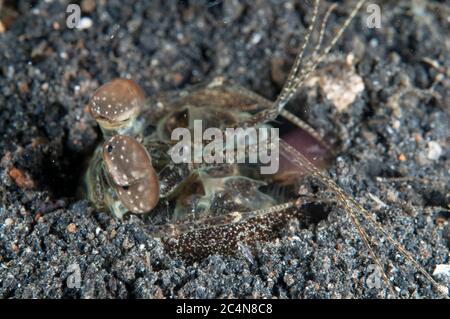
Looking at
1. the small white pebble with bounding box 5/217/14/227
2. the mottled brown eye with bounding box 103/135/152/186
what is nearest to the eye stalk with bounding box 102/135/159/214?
the mottled brown eye with bounding box 103/135/152/186

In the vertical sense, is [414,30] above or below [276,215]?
above

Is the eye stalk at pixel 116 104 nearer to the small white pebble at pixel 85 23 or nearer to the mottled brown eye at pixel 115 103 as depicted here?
the mottled brown eye at pixel 115 103

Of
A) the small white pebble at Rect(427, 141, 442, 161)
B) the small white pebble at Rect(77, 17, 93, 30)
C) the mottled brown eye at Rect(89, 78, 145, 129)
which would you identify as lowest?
the small white pebble at Rect(427, 141, 442, 161)

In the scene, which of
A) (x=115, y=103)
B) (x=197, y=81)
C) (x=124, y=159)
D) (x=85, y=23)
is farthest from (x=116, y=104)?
(x=85, y=23)

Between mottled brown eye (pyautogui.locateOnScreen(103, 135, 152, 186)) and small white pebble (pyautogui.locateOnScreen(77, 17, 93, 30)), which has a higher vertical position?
small white pebble (pyautogui.locateOnScreen(77, 17, 93, 30))

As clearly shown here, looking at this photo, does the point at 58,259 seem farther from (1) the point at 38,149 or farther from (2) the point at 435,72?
(2) the point at 435,72

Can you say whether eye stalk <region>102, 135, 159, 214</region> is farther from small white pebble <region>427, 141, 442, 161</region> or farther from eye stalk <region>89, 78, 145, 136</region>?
small white pebble <region>427, 141, 442, 161</region>

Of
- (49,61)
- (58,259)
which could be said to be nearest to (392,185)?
(58,259)
